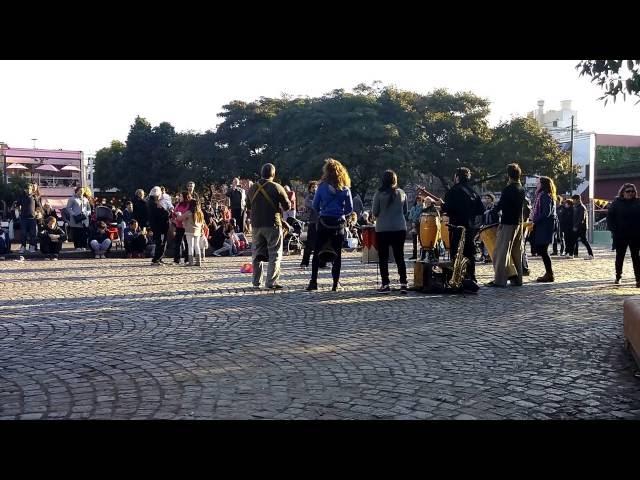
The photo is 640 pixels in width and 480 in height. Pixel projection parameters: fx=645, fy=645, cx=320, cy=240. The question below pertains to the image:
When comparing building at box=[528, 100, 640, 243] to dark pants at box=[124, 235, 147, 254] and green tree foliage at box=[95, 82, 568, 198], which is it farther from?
dark pants at box=[124, 235, 147, 254]

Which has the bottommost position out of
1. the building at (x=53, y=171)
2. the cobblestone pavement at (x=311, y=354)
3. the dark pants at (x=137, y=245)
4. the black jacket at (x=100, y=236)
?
the cobblestone pavement at (x=311, y=354)

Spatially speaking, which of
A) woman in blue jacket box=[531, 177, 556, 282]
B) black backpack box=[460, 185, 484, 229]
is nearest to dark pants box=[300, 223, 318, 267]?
black backpack box=[460, 185, 484, 229]

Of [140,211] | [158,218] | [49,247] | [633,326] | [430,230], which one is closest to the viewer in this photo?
[633,326]

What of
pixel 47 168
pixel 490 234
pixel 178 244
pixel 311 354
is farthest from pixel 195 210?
pixel 47 168

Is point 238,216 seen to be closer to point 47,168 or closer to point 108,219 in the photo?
point 108,219

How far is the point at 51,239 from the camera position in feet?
56.2

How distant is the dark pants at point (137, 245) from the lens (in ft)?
56.7

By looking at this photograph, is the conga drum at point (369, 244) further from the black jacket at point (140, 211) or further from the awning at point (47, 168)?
the awning at point (47, 168)

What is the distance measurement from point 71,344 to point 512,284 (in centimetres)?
741

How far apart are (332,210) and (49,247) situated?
1051 centimetres

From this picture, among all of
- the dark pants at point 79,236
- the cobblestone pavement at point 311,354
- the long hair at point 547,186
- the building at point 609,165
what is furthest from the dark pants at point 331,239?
the building at point 609,165
